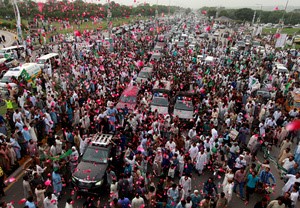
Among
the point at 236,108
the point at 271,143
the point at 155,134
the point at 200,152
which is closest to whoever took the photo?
the point at 200,152

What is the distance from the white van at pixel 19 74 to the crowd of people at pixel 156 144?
123 cm

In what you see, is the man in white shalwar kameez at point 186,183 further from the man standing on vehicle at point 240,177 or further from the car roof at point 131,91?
the car roof at point 131,91

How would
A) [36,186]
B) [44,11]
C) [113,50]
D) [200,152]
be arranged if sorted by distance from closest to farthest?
[36,186] → [200,152] → [113,50] → [44,11]

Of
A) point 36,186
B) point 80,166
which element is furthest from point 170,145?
point 36,186

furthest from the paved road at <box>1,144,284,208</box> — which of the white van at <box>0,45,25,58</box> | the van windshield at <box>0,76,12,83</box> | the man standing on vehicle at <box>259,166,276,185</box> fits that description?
the white van at <box>0,45,25,58</box>

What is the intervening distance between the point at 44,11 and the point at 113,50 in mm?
33126

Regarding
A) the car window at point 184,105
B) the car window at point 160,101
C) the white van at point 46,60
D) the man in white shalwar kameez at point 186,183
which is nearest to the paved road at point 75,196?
the man in white shalwar kameez at point 186,183

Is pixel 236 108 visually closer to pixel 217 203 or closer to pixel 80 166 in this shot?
pixel 217 203

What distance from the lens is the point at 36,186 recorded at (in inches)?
282

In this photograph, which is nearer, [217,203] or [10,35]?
[217,203]

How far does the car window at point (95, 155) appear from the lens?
8.32m

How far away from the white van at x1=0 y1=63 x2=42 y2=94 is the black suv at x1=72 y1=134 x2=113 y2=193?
9.20m

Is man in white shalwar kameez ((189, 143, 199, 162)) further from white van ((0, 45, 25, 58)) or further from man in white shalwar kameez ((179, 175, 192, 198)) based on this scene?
white van ((0, 45, 25, 58))

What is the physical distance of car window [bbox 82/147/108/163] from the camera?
8.32 metres
